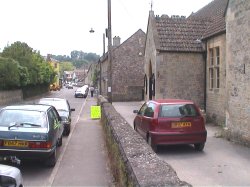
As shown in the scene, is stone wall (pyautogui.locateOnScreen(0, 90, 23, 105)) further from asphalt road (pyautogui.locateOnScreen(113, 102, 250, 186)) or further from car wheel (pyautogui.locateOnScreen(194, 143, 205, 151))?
car wheel (pyautogui.locateOnScreen(194, 143, 205, 151))

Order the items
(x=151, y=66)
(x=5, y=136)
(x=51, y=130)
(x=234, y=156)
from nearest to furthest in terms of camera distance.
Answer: (x=5, y=136), (x=51, y=130), (x=234, y=156), (x=151, y=66)

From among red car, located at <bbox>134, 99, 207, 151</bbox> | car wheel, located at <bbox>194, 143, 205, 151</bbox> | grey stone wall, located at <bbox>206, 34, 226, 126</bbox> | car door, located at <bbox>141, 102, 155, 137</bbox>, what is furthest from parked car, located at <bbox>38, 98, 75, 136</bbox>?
grey stone wall, located at <bbox>206, 34, 226, 126</bbox>

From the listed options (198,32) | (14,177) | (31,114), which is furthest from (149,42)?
(14,177)

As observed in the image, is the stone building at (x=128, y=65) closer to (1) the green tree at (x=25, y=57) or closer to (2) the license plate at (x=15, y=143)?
(1) the green tree at (x=25, y=57)

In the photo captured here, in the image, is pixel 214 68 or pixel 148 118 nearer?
pixel 148 118

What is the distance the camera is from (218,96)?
18.1 m

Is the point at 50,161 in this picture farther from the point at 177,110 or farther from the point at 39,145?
the point at 177,110

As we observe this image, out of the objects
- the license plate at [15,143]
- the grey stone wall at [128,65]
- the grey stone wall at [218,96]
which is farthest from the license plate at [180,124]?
the grey stone wall at [128,65]

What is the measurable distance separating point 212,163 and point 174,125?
5.28ft

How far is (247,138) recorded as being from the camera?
1178 cm

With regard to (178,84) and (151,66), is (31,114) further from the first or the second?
(151,66)

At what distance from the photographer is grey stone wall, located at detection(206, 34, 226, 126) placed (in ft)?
56.4

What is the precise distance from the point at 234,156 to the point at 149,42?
45.9ft

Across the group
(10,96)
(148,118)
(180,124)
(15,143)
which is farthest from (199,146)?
(10,96)
